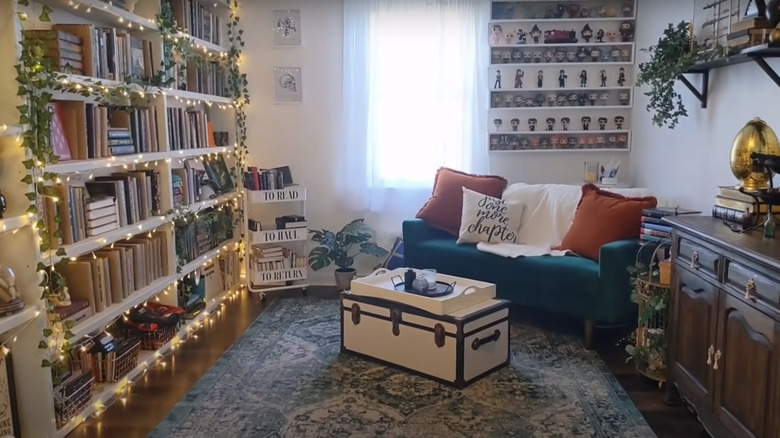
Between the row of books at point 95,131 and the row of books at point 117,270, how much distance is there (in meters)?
0.46

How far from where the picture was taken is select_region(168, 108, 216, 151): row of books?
142 inches

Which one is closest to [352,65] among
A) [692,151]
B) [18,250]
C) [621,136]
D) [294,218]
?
[294,218]

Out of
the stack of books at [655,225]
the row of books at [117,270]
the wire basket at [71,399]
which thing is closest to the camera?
the wire basket at [71,399]

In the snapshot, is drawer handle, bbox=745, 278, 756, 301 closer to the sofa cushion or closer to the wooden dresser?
the wooden dresser

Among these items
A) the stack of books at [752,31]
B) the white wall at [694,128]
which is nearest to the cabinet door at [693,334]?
the white wall at [694,128]

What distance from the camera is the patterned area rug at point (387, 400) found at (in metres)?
2.50

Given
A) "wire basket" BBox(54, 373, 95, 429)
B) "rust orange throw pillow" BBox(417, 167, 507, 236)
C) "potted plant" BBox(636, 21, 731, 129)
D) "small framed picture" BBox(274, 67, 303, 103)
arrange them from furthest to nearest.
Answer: "small framed picture" BBox(274, 67, 303, 103) → "rust orange throw pillow" BBox(417, 167, 507, 236) → "potted plant" BBox(636, 21, 731, 129) → "wire basket" BBox(54, 373, 95, 429)

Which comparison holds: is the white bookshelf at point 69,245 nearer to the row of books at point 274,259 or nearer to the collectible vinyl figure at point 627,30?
the row of books at point 274,259

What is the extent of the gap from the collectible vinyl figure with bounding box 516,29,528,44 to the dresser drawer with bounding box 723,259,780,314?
9.28 feet

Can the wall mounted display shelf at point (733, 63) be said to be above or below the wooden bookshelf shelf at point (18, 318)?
above

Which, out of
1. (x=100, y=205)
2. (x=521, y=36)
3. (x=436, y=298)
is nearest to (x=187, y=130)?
(x=100, y=205)

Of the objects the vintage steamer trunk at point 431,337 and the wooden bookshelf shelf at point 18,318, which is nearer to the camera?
the wooden bookshelf shelf at point 18,318

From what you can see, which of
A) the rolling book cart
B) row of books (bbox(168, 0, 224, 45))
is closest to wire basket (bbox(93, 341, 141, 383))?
the rolling book cart

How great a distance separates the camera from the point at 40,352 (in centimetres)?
233
